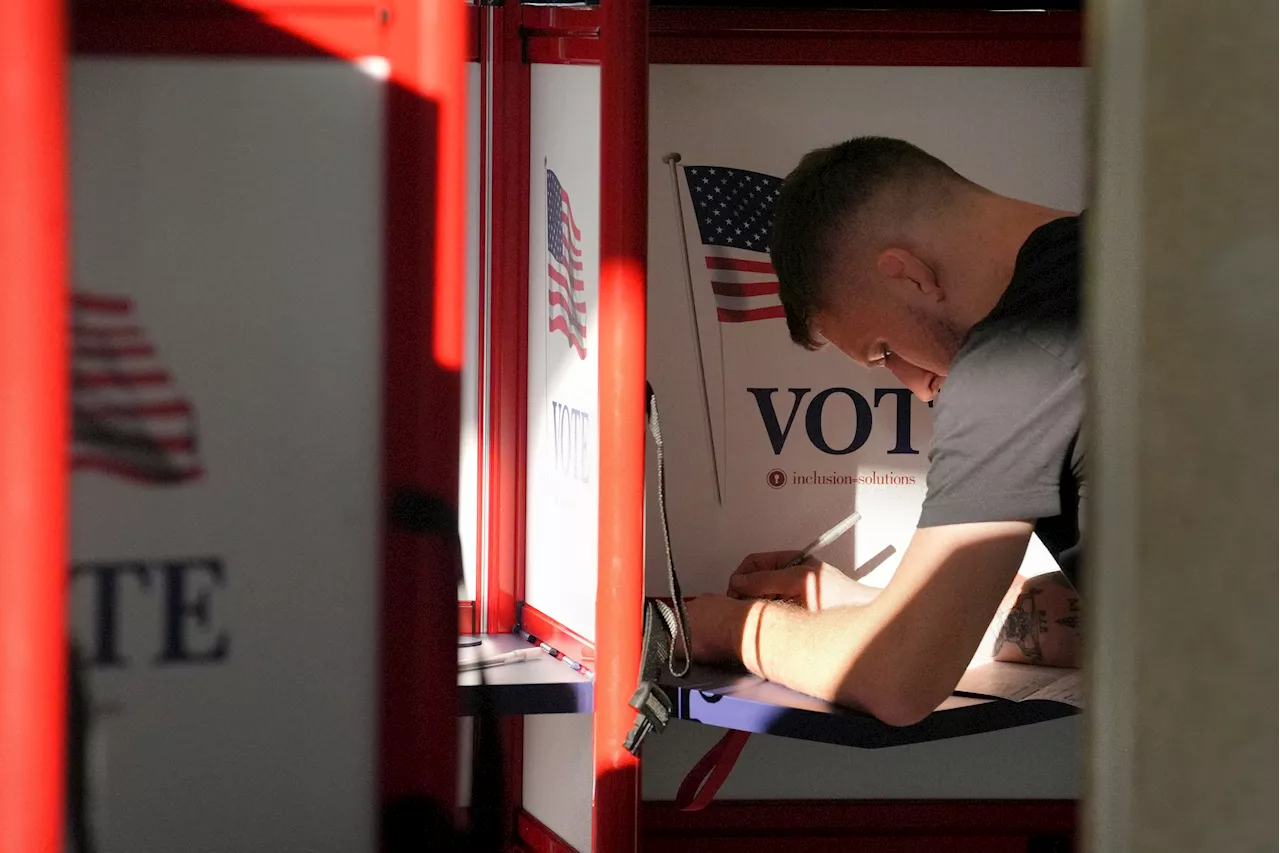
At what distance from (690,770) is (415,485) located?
1846 millimetres

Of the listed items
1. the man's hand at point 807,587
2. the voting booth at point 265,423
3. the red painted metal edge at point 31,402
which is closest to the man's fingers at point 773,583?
the man's hand at point 807,587

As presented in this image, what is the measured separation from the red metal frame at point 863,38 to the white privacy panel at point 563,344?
1.02 ft

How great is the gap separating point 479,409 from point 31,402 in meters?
1.90

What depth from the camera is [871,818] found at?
8.50 ft

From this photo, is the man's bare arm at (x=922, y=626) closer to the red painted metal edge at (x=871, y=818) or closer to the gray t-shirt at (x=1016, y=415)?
the gray t-shirt at (x=1016, y=415)

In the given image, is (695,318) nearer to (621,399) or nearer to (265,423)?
(621,399)

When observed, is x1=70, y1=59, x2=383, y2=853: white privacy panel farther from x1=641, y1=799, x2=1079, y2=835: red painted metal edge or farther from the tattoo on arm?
x1=641, y1=799, x2=1079, y2=835: red painted metal edge

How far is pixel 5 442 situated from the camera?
1.68 feet

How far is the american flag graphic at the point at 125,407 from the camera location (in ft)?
2.27

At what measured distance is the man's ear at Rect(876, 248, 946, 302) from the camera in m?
2.18

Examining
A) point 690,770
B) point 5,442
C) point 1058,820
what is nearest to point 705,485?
point 690,770

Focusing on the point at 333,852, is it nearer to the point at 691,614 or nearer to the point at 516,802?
the point at 691,614

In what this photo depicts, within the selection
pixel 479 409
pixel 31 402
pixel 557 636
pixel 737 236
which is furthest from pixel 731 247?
pixel 31 402

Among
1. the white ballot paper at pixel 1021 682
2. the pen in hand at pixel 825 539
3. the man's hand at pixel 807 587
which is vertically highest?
the pen in hand at pixel 825 539
